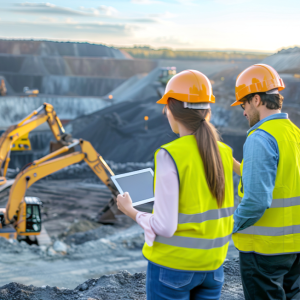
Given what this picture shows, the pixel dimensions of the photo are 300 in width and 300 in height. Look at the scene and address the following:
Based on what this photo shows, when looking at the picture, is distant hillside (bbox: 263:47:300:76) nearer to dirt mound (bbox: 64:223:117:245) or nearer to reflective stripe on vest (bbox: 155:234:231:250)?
dirt mound (bbox: 64:223:117:245)

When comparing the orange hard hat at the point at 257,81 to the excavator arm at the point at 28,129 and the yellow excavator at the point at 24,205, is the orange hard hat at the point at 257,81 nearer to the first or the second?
the yellow excavator at the point at 24,205

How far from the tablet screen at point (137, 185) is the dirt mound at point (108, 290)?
2.07 meters

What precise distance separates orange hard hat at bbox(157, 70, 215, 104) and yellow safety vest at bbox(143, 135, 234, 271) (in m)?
0.22

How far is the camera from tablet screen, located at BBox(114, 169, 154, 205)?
1.99 metres

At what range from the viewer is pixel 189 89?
174cm

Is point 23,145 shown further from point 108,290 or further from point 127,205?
point 127,205

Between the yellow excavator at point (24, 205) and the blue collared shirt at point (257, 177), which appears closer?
the blue collared shirt at point (257, 177)

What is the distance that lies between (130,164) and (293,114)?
1063cm

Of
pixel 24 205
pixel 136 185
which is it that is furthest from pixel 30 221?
pixel 136 185

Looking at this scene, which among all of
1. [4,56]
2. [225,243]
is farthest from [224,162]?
[4,56]

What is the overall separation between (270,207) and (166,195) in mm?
880

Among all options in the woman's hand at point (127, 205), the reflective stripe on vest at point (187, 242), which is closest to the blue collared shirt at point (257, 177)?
the reflective stripe on vest at point (187, 242)

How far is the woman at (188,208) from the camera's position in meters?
1.56

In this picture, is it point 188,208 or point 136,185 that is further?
point 136,185
